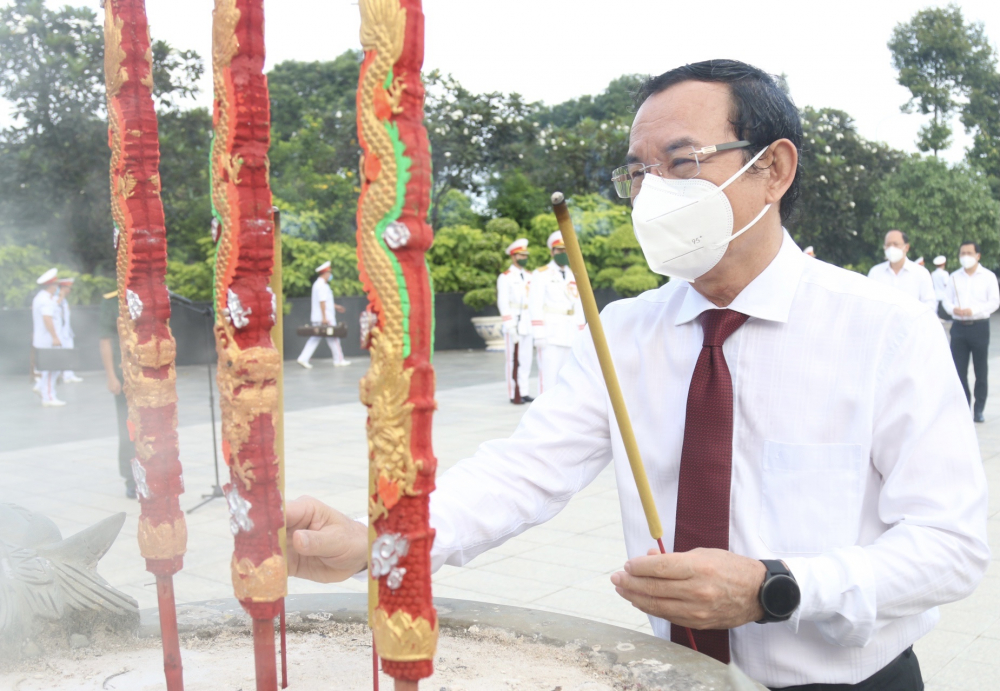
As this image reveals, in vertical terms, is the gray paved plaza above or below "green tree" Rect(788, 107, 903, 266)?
below

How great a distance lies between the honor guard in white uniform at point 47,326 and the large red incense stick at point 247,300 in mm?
10239

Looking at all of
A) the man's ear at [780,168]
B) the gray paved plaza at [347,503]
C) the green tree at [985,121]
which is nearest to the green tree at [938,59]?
the green tree at [985,121]

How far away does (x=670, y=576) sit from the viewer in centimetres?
132

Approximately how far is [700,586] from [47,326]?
10.9 meters

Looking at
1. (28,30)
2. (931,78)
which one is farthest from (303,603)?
(931,78)

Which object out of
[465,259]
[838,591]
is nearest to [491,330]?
[465,259]

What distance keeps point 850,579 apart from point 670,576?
0.90ft

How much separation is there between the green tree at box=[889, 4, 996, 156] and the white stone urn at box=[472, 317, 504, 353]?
53.3 ft

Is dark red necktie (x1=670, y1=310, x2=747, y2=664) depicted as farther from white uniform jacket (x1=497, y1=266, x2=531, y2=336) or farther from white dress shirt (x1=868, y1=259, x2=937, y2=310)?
white uniform jacket (x1=497, y1=266, x2=531, y2=336)

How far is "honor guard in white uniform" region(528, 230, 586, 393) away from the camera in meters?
9.14

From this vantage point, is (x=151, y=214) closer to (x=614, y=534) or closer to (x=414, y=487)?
(x=414, y=487)

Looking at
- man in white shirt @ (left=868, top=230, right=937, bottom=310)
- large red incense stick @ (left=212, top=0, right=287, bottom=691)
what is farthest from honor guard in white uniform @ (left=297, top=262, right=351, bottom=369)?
large red incense stick @ (left=212, top=0, right=287, bottom=691)

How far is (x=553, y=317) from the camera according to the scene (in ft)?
30.0

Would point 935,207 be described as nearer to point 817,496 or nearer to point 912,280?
point 912,280
